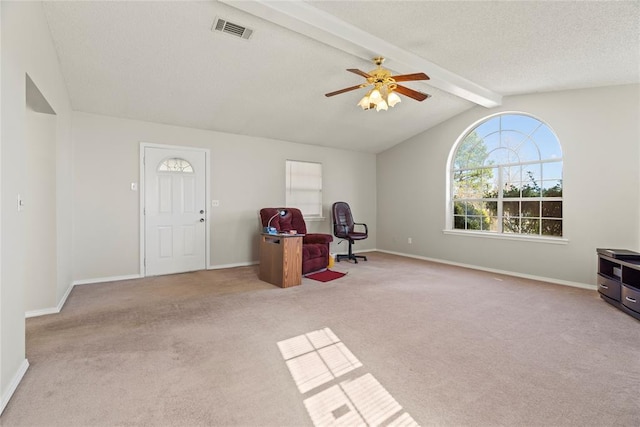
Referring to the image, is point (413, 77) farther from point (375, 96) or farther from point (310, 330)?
point (310, 330)

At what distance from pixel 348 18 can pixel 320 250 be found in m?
3.12

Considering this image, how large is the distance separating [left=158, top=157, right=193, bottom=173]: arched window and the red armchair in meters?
1.38

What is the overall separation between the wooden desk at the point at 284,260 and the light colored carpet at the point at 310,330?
20 cm

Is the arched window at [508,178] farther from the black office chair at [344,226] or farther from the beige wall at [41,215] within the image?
the beige wall at [41,215]

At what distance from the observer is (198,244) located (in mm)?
4902

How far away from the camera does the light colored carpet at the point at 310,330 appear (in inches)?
62.3

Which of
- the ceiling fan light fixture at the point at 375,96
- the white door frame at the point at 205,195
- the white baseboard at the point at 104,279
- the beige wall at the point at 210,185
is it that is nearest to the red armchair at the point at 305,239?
the beige wall at the point at 210,185

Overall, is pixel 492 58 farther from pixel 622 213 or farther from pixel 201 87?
pixel 201 87

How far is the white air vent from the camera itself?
2.78m

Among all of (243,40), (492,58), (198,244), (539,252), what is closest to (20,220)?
(243,40)

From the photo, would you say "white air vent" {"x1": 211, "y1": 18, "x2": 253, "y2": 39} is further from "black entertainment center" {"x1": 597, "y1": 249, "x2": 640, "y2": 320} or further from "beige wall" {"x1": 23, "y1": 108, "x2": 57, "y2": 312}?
"black entertainment center" {"x1": 597, "y1": 249, "x2": 640, "y2": 320}

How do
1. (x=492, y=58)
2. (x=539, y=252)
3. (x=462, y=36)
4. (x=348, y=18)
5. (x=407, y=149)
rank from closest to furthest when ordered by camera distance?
(x=348, y=18), (x=462, y=36), (x=492, y=58), (x=539, y=252), (x=407, y=149)

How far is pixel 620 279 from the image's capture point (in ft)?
10.4

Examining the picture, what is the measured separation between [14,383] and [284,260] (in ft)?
8.48
